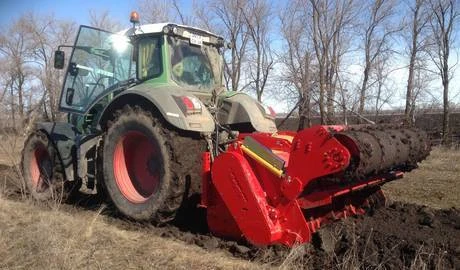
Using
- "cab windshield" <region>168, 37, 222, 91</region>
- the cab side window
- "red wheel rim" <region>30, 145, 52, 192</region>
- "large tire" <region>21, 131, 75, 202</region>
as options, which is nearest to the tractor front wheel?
the cab side window

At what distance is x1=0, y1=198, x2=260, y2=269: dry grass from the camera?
3805 mm

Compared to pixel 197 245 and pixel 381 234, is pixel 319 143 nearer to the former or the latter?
pixel 381 234

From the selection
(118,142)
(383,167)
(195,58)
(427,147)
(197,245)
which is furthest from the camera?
(195,58)

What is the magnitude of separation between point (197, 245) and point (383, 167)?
1899 mm

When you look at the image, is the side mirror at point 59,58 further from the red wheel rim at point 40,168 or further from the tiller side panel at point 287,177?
the tiller side panel at point 287,177

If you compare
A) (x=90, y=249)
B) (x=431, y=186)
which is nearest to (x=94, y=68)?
(x=90, y=249)

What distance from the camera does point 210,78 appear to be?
6.39 metres

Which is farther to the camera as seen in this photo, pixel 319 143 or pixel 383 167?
pixel 383 167

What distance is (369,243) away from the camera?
4.30 metres

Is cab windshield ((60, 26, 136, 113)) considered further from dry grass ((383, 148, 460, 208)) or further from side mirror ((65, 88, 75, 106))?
dry grass ((383, 148, 460, 208))

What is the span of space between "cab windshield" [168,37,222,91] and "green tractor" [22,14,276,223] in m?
0.01

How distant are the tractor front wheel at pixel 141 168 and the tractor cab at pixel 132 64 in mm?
620

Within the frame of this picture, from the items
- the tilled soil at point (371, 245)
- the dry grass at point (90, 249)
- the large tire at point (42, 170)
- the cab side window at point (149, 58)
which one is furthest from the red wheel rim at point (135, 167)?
the large tire at point (42, 170)

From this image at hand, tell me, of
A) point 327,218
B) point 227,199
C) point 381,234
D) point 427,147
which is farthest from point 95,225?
Result: point 427,147
